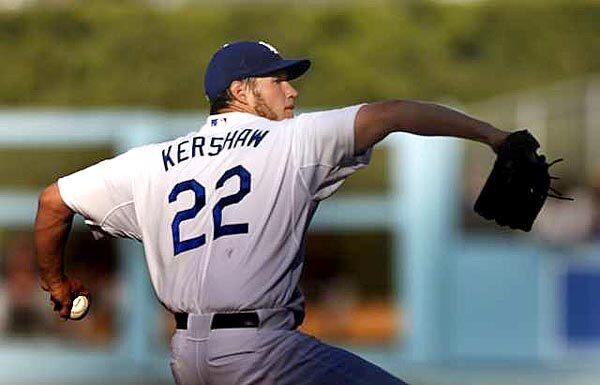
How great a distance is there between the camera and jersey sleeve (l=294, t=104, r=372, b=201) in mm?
4938

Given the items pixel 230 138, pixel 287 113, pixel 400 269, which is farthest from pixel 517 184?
pixel 400 269

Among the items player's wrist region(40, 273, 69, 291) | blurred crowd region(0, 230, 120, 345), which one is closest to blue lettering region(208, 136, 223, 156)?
player's wrist region(40, 273, 69, 291)

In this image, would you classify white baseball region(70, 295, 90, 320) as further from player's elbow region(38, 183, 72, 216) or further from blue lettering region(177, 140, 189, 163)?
blue lettering region(177, 140, 189, 163)

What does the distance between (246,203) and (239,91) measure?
0.43 meters

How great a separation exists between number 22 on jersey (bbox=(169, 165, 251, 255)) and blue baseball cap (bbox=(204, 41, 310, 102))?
359 millimetres

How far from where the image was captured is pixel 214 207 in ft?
16.6

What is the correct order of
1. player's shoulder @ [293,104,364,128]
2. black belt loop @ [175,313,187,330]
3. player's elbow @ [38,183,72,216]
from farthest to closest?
player's elbow @ [38,183,72,216]
black belt loop @ [175,313,187,330]
player's shoulder @ [293,104,364,128]

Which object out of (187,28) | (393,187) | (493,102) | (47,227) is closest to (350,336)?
(393,187)

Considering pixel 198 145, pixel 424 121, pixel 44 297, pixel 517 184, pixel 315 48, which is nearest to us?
pixel 424 121

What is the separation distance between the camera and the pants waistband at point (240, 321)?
16.5 feet

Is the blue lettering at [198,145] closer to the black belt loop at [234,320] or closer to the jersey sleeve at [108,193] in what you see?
the jersey sleeve at [108,193]

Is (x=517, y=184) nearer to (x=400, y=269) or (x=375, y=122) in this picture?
(x=375, y=122)

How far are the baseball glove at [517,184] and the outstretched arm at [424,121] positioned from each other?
9 cm

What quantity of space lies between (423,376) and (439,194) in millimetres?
1645
